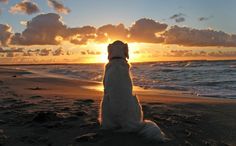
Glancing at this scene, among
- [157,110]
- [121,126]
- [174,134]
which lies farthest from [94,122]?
[157,110]

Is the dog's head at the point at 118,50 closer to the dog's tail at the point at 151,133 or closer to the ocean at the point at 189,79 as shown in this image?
the dog's tail at the point at 151,133

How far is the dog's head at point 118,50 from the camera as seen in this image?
6281mm

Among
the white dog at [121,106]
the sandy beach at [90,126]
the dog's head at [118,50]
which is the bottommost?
the sandy beach at [90,126]

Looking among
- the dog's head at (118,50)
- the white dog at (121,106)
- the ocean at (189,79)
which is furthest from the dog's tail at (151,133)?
the ocean at (189,79)

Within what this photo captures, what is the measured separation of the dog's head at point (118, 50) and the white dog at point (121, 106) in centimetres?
2

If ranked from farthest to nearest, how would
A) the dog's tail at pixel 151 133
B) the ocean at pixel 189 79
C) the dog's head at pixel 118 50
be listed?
the ocean at pixel 189 79 < the dog's head at pixel 118 50 < the dog's tail at pixel 151 133

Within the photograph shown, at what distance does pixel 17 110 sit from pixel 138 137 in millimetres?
3858

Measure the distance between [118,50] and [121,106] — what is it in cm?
104

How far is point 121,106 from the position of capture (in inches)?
229

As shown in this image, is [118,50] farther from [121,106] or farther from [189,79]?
[189,79]

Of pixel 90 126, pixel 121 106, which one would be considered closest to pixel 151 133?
pixel 121 106

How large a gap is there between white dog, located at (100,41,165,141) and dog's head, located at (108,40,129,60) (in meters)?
0.02

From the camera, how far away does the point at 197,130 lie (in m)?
6.95

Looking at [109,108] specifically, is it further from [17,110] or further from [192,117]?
[17,110]
